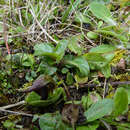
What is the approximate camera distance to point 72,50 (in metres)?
1.23

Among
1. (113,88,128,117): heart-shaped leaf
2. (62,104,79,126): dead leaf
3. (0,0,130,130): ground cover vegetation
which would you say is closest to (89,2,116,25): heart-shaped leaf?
(0,0,130,130): ground cover vegetation

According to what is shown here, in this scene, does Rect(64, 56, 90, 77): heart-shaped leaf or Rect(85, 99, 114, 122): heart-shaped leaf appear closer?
Rect(85, 99, 114, 122): heart-shaped leaf

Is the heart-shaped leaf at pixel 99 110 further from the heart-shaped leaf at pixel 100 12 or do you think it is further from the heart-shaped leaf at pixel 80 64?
the heart-shaped leaf at pixel 100 12

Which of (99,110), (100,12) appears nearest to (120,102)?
(99,110)

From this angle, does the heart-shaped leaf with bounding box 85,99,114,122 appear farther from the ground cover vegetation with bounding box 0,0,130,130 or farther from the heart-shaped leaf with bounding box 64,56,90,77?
the heart-shaped leaf with bounding box 64,56,90,77

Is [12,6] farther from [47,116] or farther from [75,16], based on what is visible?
[47,116]

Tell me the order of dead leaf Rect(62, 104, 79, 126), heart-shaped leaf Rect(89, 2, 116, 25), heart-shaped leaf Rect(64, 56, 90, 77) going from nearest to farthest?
dead leaf Rect(62, 104, 79, 126) < heart-shaped leaf Rect(64, 56, 90, 77) < heart-shaped leaf Rect(89, 2, 116, 25)

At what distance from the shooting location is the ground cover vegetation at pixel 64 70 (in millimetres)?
958

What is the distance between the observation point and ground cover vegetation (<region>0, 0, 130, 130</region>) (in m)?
0.96

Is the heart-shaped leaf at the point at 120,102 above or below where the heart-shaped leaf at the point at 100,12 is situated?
below

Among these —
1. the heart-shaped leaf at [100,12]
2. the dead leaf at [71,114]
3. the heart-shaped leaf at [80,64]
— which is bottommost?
the dead leaf at [71,114]

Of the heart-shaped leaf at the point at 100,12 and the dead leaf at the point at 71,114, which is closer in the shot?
the dead leaf at the point at 71,114

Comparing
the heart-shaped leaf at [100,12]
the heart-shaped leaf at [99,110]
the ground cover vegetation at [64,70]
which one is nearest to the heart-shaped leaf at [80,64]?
the ground cover vegetation at [64,70]

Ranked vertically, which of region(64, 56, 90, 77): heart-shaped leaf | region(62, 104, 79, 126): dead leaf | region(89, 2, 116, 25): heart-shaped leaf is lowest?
region(62, 104, 79, 126): dead leaf
